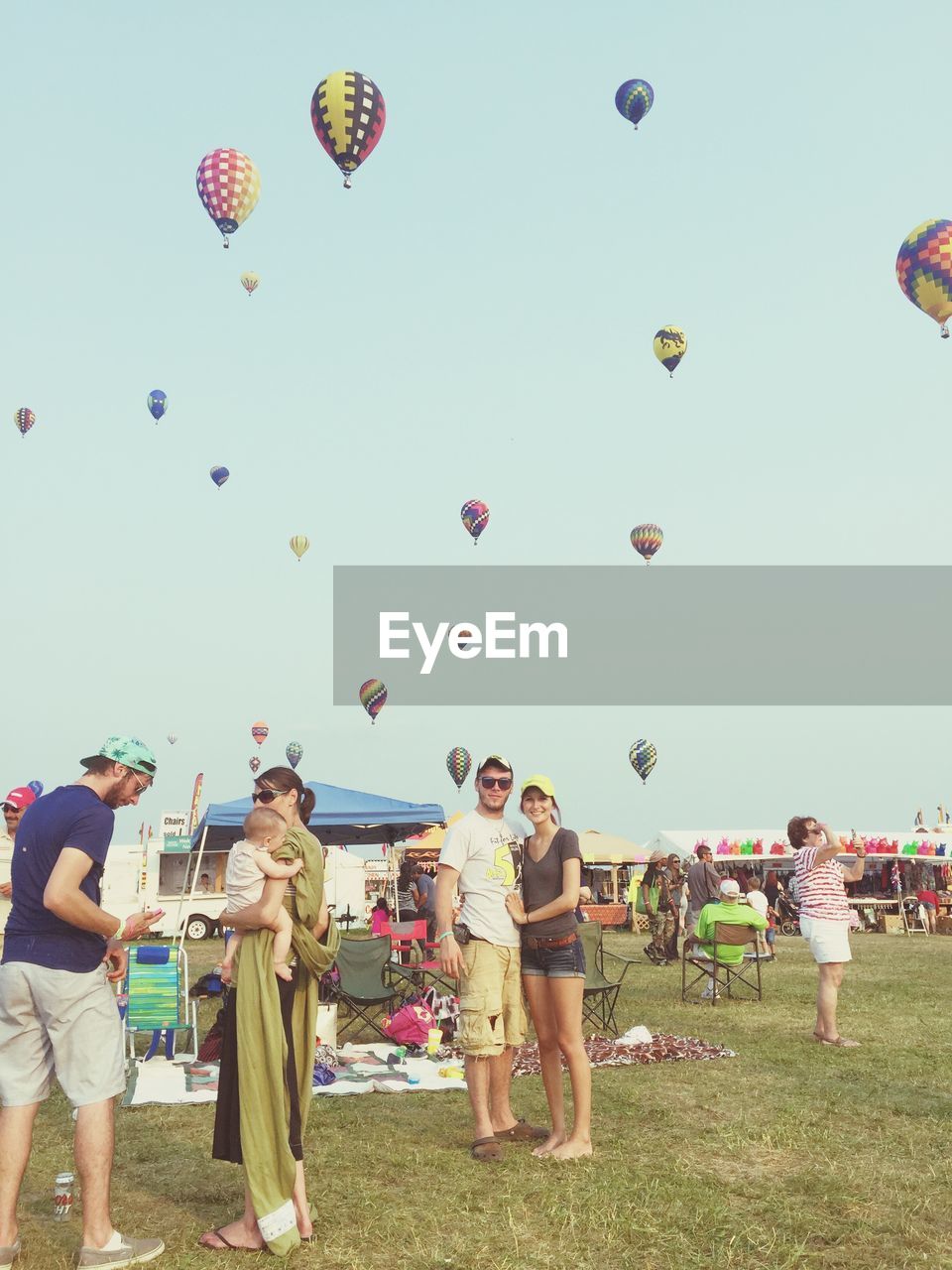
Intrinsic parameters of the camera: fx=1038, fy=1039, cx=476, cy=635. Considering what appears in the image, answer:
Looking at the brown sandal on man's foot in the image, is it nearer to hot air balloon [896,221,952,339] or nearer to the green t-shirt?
the green t-shirt

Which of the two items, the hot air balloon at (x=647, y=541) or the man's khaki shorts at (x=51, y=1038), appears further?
the hot air balloon at (x=647, y=541)

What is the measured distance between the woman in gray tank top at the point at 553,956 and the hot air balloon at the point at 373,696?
25121 mm

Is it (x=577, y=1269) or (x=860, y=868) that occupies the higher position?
(x=860, y=868)

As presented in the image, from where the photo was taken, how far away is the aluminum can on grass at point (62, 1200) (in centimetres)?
438

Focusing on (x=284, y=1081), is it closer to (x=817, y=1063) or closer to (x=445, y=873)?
(x=445, y=873)

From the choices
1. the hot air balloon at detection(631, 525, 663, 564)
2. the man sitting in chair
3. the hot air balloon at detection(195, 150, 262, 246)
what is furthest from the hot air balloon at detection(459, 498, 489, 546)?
the man sitting in chair

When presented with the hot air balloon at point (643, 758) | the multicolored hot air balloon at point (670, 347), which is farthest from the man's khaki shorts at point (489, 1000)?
the hot air balloon at point (643, 758)

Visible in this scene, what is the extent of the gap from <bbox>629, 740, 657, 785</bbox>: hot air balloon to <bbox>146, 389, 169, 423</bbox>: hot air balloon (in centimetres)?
1786

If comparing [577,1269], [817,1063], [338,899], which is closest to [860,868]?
[817,1063]

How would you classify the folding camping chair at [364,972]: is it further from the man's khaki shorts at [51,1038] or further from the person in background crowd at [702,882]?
the person in background crowd at [702,882]

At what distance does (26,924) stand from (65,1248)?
53.0 inches

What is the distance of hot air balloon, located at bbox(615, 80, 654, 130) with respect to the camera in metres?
26.2

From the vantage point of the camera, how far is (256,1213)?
3883 mm

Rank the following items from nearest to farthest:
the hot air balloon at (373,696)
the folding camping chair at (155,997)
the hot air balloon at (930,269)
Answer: the folding camping chair at (155,997), the hot air balloon at (930,269), the hot air balloon at (373,696)
